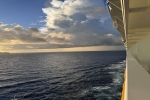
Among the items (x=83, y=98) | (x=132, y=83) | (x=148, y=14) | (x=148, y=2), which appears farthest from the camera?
(x=83, y=98)

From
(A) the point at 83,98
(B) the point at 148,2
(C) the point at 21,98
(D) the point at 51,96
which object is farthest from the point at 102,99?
(B) the point at 148,2

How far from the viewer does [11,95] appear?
26219mm

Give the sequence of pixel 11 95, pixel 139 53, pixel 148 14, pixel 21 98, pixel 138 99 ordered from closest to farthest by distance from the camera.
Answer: pixel 138 99
pixel 148 14
pixel 139 53
pixel 21 98
pixel 11 95

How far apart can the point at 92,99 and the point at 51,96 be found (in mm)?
7961

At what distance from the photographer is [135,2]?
4066 mm

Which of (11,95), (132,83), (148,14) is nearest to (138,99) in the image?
(132,83)

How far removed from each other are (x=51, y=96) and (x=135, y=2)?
2374 centimetres

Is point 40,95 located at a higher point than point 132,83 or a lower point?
lower

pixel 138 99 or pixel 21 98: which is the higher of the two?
pixel 138 99

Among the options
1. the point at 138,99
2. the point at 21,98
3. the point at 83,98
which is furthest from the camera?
the point at 21,98

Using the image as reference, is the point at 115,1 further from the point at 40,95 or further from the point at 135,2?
the point at 40,95

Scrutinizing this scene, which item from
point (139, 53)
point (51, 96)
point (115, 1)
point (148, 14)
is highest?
point (115, 1)

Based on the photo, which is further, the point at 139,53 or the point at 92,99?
the point at 92,99

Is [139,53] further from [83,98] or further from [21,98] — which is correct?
[21,98]
